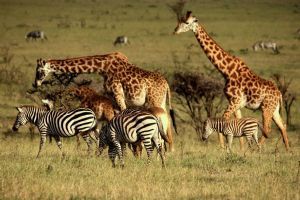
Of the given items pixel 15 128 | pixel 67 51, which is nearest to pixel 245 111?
pixel 15 128

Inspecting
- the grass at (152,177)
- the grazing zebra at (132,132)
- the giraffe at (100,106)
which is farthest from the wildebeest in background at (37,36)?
the grazing zebra at (132,132)

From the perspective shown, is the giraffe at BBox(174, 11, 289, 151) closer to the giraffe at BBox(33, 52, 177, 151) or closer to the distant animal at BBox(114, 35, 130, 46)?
the giraffe at BBox(33, 52, 177, 151)

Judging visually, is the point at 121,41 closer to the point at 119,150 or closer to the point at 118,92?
the point at 118,92

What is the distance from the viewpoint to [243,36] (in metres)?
49.5

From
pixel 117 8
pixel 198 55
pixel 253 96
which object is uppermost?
pixel 117 8

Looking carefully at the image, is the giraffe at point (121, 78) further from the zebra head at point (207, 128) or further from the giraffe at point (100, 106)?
the zebra head at point (207, 128)

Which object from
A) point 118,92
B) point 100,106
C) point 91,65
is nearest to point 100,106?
point 100,106

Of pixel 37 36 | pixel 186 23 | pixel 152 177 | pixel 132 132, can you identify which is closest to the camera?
pixel 152 177

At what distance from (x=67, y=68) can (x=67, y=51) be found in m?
24.9

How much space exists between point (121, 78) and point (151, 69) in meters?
17.2

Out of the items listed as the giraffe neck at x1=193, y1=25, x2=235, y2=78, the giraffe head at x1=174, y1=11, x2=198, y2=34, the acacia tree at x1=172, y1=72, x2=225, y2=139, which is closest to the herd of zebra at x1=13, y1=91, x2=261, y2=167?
the giraffe neck at x1=193, y1=25, x2=235, y2=78

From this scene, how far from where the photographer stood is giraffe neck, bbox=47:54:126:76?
14.9 m

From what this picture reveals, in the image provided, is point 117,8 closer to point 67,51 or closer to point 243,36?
point 243,36

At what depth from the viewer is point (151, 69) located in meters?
31.9
